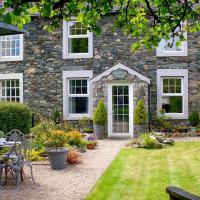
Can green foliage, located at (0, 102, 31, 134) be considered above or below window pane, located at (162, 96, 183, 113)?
below

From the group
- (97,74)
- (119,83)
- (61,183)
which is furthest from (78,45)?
(61,183)

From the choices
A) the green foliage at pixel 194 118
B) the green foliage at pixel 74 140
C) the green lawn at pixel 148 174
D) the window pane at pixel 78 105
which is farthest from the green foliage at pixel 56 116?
the green lawn at pixel 148 174

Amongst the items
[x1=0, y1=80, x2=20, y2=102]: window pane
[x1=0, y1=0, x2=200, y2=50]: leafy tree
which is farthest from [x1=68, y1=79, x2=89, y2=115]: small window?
[x1=0, y1=0, x2=200, y2=50]: leafy tree

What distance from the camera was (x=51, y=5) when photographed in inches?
198

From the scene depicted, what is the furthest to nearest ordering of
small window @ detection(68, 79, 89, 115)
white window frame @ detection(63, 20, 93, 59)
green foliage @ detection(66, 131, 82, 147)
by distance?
small window @ detection(68, 79, 89, 115), white window frame @ detection(63, 20, 93, 59), green foliage @ detection(66, 131, 82, 147)

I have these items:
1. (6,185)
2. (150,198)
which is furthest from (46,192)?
(150,198)

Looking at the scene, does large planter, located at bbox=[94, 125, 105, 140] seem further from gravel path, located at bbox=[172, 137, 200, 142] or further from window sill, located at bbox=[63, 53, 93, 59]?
window sill, located at bbox=[63, 53, 93, 59]

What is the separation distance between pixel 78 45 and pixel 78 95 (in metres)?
2.28

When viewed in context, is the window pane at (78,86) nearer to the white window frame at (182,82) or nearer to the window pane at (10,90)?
the window pane at (10,90)

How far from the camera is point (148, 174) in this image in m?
8.95

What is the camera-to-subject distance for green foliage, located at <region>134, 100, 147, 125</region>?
52.8 ft

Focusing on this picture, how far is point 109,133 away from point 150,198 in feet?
32.7

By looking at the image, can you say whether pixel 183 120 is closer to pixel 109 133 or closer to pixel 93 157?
pixel 109 133

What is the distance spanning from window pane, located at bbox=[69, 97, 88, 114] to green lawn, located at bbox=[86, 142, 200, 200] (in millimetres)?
5926
